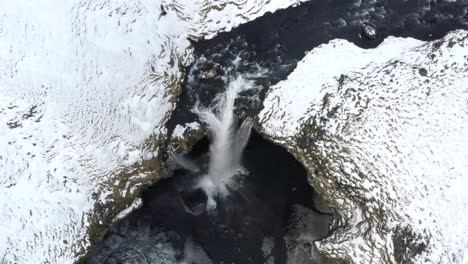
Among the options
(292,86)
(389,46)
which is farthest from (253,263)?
(389,46)

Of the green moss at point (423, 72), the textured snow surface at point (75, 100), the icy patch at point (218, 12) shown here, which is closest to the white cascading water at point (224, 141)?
the textured snow surface at point (75, 100)

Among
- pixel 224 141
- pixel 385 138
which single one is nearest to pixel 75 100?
pixel 224 141

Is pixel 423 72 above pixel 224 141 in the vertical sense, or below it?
above

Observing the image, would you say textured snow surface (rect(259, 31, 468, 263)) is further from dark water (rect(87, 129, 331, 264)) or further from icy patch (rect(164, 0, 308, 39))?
icy patch (rect(164, 0, 308, 39))

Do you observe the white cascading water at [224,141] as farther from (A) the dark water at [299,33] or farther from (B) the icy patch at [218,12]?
(B) the icy patch at [218,12]

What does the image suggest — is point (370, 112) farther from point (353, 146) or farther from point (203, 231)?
point (203, 231)

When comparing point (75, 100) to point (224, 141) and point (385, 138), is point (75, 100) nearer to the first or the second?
point (224, 141)
